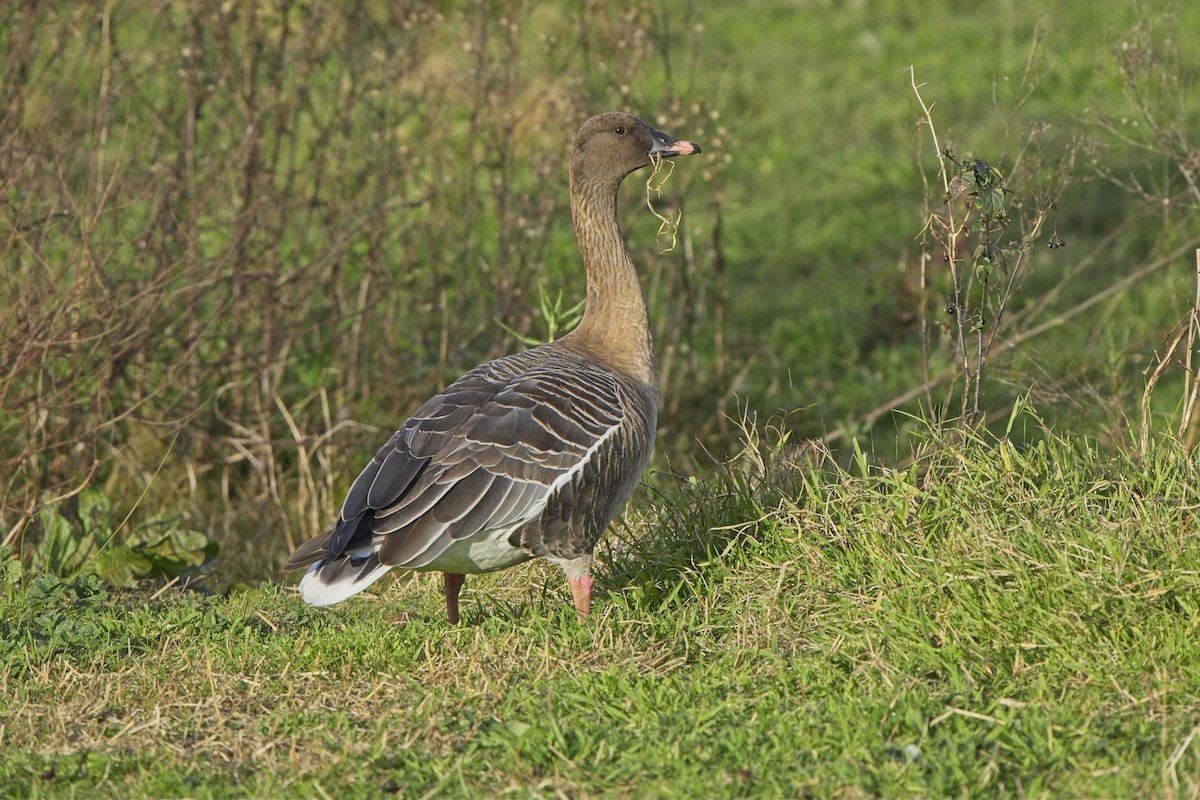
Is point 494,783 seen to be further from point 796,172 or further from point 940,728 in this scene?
point 796,172

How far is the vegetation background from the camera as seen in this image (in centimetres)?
393

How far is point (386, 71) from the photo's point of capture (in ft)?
25.2

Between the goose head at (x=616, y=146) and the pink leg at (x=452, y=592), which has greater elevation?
the goose head at (x=616, y=146)

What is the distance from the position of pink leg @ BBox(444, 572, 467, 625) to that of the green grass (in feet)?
0.48

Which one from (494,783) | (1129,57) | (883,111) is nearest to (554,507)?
(494,783)

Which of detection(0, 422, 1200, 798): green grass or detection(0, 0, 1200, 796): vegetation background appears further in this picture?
detection(0, 0, 1200, 796): vegetation background

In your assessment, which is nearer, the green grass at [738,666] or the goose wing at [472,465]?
the green grass at [738,666]

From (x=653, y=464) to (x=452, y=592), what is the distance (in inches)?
112

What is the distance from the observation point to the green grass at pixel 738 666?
147 inches

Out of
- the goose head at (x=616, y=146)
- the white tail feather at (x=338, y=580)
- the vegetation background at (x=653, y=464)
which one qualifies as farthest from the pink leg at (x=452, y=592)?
the goose head at (x=616, y=146)

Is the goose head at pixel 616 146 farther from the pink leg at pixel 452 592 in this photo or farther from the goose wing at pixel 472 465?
the pink leg at pixel 452 592

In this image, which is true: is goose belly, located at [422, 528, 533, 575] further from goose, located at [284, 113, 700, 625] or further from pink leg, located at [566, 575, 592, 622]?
pink leg, located at [566, 575, 592, 622]

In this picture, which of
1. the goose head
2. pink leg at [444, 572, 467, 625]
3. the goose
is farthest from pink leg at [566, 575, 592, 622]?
the goose head

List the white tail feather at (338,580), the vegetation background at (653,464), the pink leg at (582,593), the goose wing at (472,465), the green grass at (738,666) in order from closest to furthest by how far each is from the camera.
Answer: the green grass at (738,666), the vegetation background at (653,464), the white tail feather at (338,580), the goose wing at (472,465), the pink leg at (582,593)
